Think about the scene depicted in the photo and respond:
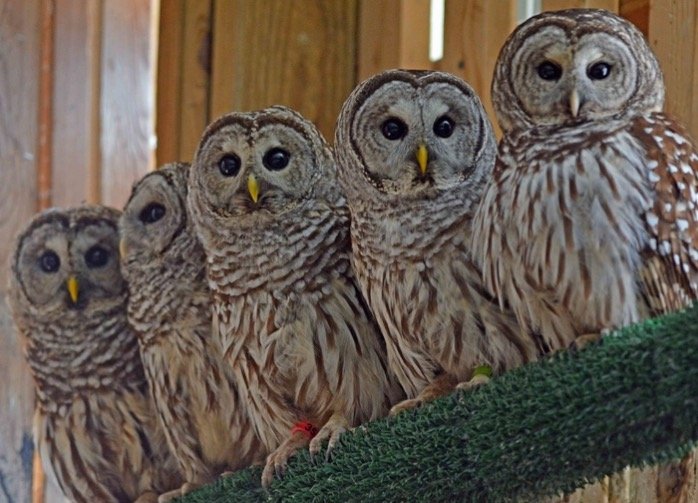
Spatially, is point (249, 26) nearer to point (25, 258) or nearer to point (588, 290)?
point (25, 258)

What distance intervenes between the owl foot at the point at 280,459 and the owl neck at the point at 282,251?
41 cm

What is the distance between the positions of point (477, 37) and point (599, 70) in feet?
2.78

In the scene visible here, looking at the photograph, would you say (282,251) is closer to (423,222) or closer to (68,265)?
(423,222)

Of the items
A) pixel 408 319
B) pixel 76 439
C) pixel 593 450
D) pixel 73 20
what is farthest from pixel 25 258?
pixel 593 450

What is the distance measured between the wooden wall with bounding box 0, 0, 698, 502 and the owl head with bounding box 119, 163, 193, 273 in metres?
0.51

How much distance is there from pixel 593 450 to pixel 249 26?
2.39 meters

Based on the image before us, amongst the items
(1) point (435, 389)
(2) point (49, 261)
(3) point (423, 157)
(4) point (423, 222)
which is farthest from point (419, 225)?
(2) point (49, 261)

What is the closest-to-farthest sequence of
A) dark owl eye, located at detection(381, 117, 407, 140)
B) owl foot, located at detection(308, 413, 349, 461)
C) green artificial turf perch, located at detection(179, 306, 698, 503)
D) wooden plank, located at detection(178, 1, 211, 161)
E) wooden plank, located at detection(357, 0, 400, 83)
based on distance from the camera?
green artificial turf perch, located at detection(179, 306, 698, 503)
owl foot, located at detection(308, 413, 349, 461)
dark owl eye, located at detection(381, 117, 407, 140)
wooden plank, located at detection(357, 0, 400, 83)
wooden plank, located at detection(178, 1, 211, 161)

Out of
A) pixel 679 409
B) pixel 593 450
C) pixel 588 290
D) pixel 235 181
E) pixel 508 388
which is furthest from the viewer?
pixel 235 181

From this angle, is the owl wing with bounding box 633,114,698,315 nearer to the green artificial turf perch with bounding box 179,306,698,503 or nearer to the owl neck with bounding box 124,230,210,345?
the green artificial turf perch with bounding box 179,306,698,503

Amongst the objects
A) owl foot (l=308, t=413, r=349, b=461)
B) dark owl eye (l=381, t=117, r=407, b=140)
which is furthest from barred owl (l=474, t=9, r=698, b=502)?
owl foot (l=308, t=413, r=349, b=461)

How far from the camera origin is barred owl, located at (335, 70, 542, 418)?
12.5 ft

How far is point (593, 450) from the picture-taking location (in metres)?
3.01

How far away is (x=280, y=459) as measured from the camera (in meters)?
3.91
